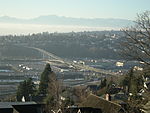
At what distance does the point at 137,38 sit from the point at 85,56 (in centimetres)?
8977

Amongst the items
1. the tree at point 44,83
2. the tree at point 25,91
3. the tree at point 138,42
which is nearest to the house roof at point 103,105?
the tree at point 138,42

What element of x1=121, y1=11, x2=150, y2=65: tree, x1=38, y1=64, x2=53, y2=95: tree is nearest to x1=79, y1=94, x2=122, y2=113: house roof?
x1=121, y1=11, x2=150, y2=65: tree

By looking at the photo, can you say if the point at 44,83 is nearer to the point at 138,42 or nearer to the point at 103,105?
the point at 103,105

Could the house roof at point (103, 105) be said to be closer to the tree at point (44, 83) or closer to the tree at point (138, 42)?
the tree at point (138, 42)

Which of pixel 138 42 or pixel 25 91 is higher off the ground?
pixel 138 42

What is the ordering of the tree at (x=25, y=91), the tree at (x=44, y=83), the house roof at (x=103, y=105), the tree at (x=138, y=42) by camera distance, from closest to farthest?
the tree at (x=138, y=42) < the house roof at (x=103, y=105) < the tree at (x=25, y=91) < the tree at (x=44, y=83)

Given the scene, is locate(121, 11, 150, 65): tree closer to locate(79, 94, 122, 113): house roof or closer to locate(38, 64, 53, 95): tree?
locate(79, 94, 122, 113): house roof

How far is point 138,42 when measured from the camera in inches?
297

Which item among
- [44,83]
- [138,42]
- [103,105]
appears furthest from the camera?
[44,83]

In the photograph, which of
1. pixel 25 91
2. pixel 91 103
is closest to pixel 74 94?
pixel 25 91

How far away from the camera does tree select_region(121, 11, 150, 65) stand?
293 inches

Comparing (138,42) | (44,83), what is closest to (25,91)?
(44,83)

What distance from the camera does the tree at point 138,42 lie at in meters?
7.45

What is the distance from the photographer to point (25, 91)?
82.6 feet
